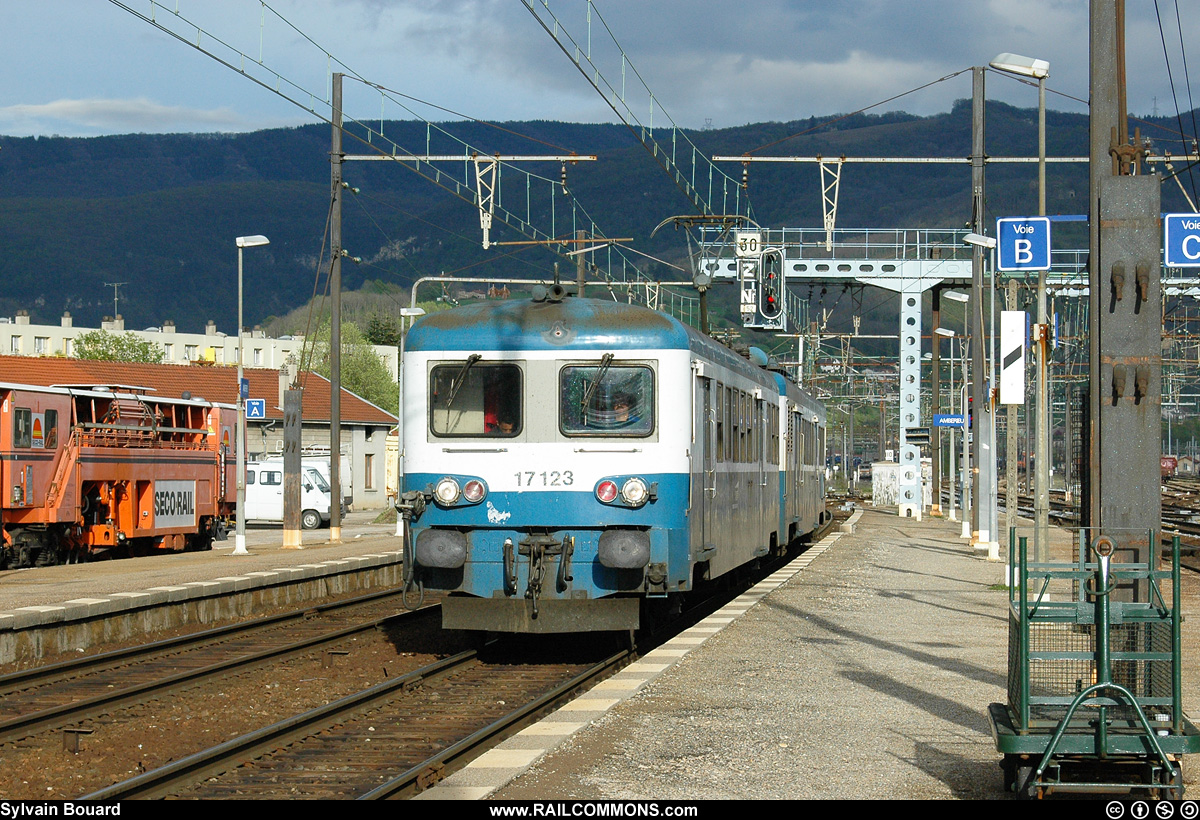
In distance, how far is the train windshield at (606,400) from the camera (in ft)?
41.2

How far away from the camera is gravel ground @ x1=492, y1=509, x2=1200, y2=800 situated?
7.43 m

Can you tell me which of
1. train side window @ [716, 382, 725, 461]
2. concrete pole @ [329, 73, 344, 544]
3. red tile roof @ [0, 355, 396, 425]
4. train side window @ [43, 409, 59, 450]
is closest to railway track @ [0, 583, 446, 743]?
train side window @ [716, 382, 725, 461]

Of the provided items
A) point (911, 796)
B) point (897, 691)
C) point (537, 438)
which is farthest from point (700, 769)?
point (537, 438)

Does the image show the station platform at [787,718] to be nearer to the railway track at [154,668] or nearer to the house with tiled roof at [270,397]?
the railway track at [154,668]

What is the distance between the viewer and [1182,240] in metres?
14.4

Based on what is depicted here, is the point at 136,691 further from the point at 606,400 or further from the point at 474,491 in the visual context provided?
the point at 606,400

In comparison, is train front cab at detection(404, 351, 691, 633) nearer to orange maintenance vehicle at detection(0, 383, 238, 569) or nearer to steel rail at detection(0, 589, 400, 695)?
steel rail at detection(0, 589, 400, 695)

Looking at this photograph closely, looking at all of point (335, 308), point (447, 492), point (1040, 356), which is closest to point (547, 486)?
point (447, 492)

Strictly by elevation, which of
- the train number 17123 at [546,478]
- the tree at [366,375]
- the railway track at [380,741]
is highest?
the tree at [366,375]

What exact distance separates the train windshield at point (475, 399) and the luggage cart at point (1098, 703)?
19.7 ft

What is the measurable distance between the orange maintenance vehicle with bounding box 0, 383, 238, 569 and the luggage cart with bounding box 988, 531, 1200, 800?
Answer: 70.2 ft

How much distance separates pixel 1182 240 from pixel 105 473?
20517 millimetres

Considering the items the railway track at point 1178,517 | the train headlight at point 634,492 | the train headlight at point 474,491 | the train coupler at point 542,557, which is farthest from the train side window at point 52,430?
the railway track at point 1178,517
